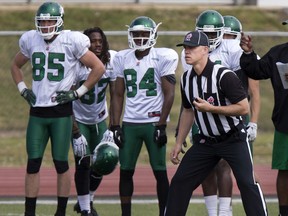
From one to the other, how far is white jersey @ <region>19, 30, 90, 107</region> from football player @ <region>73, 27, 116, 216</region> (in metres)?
0.55

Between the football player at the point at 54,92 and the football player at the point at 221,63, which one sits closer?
the football player at the point at 221,63

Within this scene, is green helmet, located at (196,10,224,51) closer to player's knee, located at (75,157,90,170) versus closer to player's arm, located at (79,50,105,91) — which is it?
player's arm, located at (79,50,105,91)

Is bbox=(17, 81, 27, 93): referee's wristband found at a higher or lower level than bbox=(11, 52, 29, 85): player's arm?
lower

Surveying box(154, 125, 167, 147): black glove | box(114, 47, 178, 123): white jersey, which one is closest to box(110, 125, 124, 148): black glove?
box(114, 47, 178, 123): white jersey

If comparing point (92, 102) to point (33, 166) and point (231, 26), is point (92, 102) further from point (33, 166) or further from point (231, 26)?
point (231, 26)

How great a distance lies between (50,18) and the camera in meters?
9.07

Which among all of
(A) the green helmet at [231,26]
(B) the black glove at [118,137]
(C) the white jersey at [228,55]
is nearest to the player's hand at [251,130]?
(C) the white jersey at [228,55]

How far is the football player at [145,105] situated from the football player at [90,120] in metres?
0.47

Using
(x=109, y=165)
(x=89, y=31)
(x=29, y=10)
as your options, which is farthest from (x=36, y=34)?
(x=29, y=10)

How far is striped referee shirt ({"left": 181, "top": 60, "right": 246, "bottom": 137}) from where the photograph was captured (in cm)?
780

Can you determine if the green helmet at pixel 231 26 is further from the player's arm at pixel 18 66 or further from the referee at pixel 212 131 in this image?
the player's arm at pixel 18 66

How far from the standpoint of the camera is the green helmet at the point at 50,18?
9.05 m

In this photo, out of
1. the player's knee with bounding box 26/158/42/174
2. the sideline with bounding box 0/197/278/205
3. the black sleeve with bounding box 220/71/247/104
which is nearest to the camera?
the black sleeve with bounding box 220/71/247/104

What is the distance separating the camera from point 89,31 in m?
9.70
